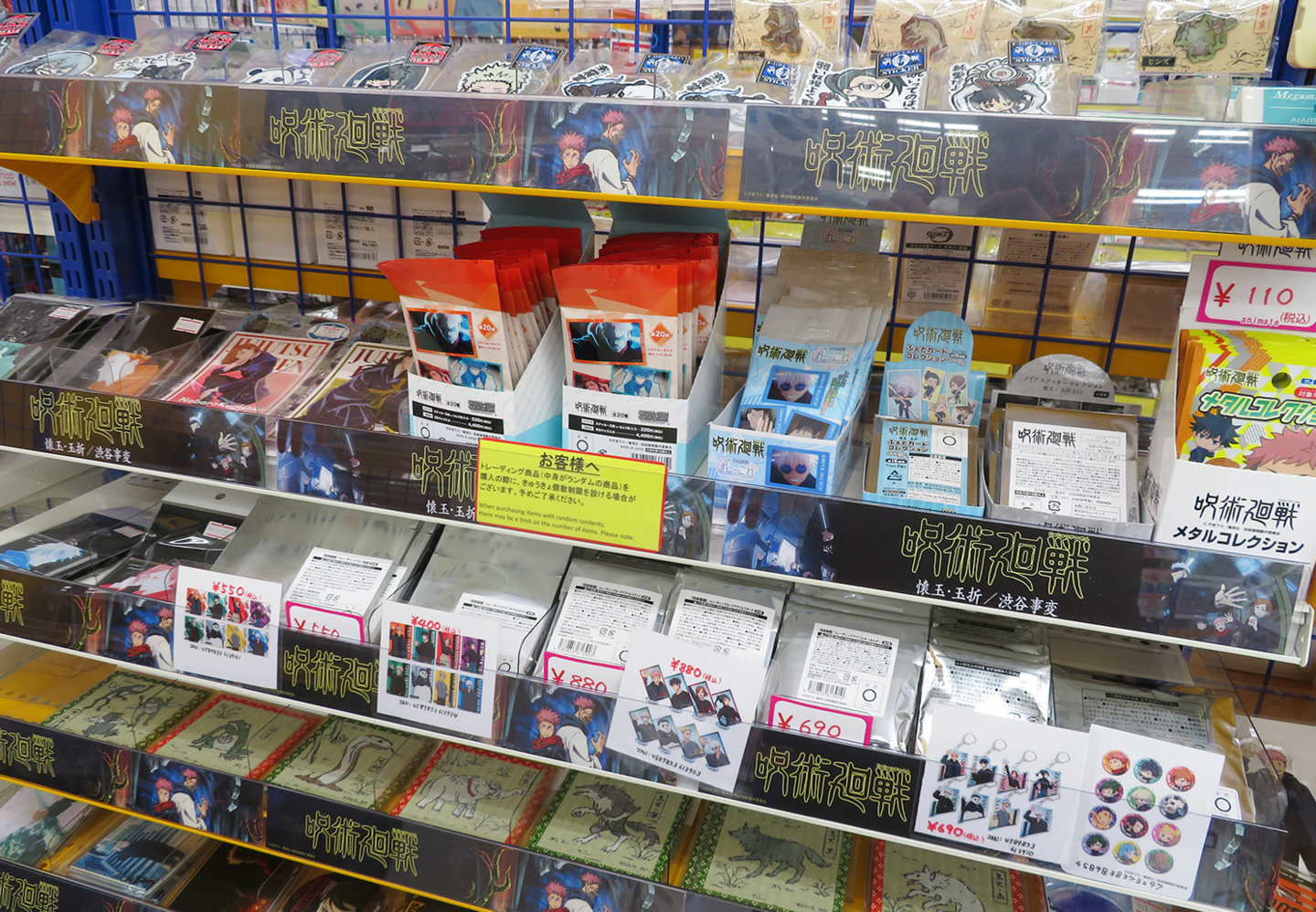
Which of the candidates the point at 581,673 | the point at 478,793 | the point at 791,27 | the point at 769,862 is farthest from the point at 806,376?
the point at 478,793

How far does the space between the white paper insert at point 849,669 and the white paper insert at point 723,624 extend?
0.07m

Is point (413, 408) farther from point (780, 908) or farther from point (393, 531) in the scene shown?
point (780, 908)

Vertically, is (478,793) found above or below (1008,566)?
below

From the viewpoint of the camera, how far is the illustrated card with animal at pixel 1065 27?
958 mm

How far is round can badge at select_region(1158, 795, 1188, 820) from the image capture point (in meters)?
0.95

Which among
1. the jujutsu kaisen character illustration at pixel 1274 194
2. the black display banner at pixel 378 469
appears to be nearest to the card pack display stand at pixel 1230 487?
the jujutsu kaisen character illustration at pixel 1274 194

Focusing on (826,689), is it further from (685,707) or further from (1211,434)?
(1211,434)

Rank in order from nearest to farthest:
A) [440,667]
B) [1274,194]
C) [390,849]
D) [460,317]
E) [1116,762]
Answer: [1274,194] → [1116,762] → [460,317] → [440,667] → [390,849]

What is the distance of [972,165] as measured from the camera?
2.67ft

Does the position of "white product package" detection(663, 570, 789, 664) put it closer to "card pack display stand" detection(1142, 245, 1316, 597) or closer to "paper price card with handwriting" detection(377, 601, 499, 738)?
"paper price card with handwriting" detection(377, 601, 499, 738)

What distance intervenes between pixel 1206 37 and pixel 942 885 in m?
1.21

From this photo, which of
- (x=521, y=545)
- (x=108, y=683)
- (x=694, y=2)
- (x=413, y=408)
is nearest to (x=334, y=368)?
(x=413, y=408)

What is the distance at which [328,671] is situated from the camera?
4.07 feet

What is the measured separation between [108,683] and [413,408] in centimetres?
107
